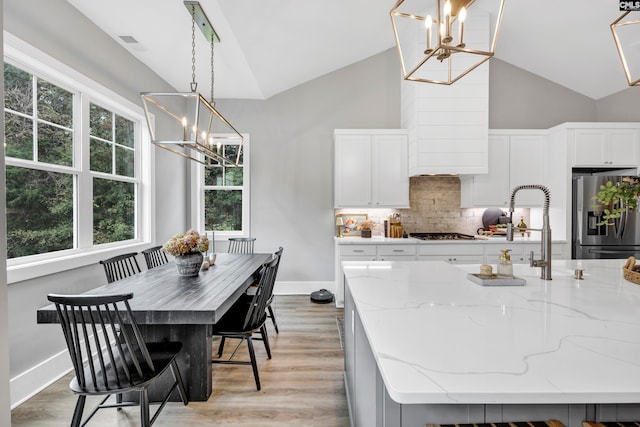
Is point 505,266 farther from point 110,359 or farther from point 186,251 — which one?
point 186,251

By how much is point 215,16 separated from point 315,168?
2400 millimetres

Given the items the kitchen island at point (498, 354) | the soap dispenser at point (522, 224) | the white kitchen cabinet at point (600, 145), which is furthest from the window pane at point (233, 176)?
the white kitchen cabinet at point (600, 145)

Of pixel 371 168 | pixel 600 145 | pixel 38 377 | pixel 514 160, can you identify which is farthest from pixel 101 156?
pixel 600 145

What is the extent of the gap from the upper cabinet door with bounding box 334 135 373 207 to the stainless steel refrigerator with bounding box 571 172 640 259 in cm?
251

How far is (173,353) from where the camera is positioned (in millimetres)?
1825

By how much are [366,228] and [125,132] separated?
125 inches

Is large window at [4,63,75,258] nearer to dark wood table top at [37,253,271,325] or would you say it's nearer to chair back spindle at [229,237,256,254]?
dark wood table top at [37,253,271,325]

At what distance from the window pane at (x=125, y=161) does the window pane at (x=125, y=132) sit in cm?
8

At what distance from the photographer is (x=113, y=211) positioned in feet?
10.6

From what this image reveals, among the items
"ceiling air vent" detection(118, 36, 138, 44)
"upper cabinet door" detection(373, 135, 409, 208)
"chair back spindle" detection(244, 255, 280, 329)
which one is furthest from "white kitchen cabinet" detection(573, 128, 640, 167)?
"ceiling air vent" detection(118, 36, 138, 44)

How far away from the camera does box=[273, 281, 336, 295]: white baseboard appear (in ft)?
15.5

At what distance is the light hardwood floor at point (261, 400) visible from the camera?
195cm

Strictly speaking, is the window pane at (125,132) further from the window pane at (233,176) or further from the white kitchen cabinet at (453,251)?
the white kitchen cabinet at (453,251)

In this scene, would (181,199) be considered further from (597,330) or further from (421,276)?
(597,330)
